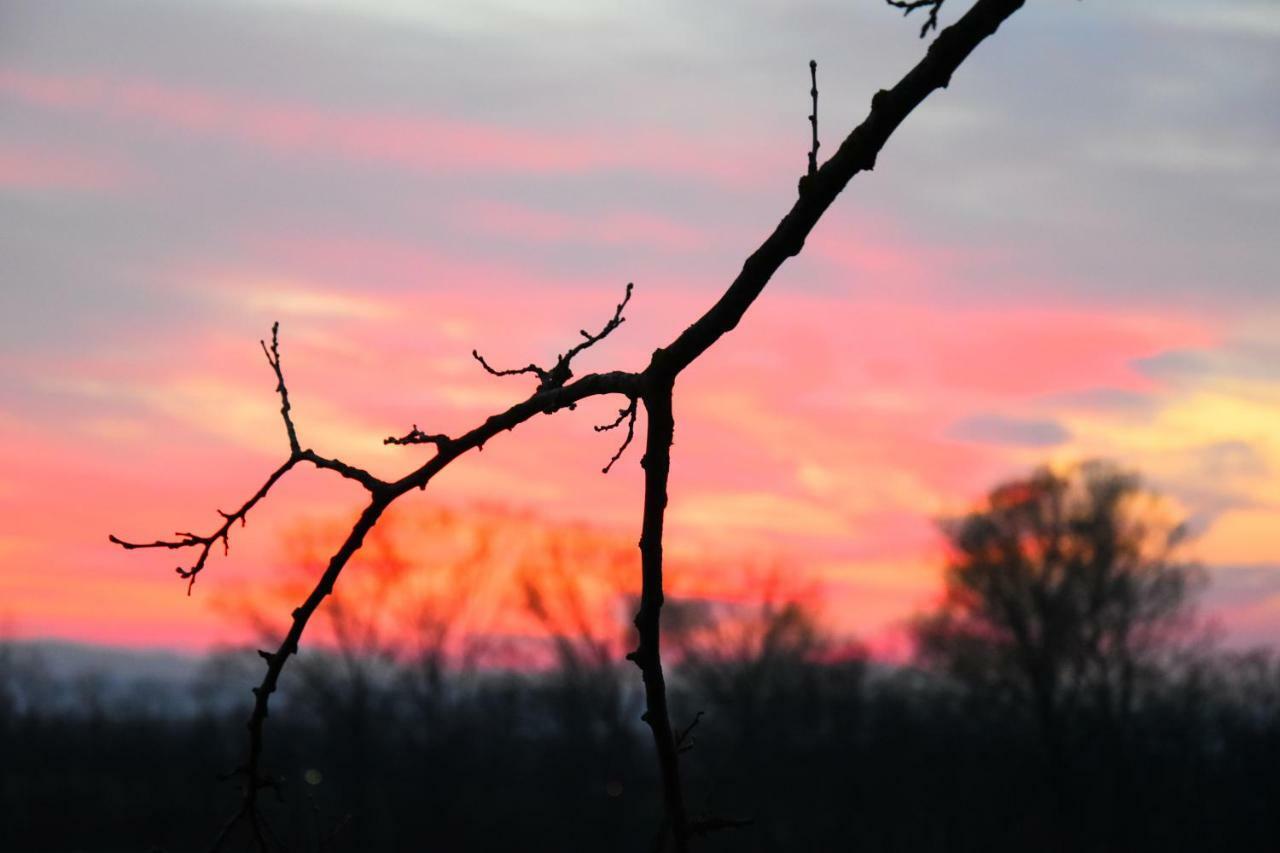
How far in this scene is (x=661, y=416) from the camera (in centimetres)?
332

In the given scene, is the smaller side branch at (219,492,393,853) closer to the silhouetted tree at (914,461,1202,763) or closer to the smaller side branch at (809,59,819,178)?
the smaller side branch at (809,59,819,178)

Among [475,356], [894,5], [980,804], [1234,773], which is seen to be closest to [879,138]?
[894,5]

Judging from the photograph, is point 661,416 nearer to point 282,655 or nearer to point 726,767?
point 282,655

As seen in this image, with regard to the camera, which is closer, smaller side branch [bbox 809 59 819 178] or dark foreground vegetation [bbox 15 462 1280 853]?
smaller side branch [bbox 809 59 819 178]

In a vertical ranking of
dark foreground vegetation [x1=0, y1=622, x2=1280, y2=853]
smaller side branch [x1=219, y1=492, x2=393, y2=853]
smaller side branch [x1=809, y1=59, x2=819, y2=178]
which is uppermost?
dark foreground vegetation [x1=0, y1=622, x2=1280, y2=853]

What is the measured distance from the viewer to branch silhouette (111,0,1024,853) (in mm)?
3121

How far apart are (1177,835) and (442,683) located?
3322cm

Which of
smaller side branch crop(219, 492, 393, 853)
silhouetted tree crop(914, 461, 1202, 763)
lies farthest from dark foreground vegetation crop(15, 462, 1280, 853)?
smaller side branch crop(219, 492, 393, 853)

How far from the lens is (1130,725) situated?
54.2 m

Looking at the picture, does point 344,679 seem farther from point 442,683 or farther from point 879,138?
point 879,138

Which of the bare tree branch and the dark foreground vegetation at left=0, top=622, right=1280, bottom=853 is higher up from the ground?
the dark foreground vegetation at left=0, top=622, right=1280, bottom=853

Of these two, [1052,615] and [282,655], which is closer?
[282,655]

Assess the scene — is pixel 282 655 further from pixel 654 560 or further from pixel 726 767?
pixel 726 767

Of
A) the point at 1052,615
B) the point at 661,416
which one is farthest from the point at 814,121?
the point at 1052,615
